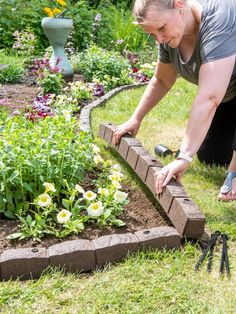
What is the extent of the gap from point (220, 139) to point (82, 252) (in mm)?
1697

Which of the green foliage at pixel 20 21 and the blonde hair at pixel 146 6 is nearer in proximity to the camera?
the blonde hair at pixel 146 6

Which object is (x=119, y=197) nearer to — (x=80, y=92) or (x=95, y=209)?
(x=95, y=209)

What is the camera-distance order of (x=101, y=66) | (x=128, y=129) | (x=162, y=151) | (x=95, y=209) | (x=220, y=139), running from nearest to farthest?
(x=95, y=209) < (x=128, y=129) < (x=220, y=139) < (x=162, y=151) < (x=101, y=66)

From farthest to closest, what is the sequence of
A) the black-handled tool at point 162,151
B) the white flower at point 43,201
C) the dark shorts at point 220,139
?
the black-handled tool at point 162,151
the dark shorts at point 220,139
the white flower at point 43,201

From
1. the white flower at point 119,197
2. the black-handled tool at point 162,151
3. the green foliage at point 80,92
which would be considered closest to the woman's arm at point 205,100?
the white flower at point 119,197

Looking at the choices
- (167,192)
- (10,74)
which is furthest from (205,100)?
(10,74)

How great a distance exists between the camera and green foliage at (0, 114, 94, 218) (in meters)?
2.51

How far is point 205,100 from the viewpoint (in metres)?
2.49

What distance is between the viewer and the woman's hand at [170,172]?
2.49 m

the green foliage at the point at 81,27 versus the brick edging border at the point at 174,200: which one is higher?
the brick edging border at the point at 174,200

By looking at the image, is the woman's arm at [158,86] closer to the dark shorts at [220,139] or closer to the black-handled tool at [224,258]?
the dark shorts at [220,139]

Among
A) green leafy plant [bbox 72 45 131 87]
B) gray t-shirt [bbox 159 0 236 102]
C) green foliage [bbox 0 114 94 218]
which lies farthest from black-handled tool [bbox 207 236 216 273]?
green leafy plant [bbox 72 45 131 87]

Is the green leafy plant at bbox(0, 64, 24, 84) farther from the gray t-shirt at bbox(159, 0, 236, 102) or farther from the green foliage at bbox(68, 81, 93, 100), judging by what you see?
the gray t-shirt at bbox(159, 0, 236, 102)

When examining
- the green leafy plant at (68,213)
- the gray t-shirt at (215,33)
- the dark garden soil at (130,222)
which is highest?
the gray t-shirt at (215,33)
